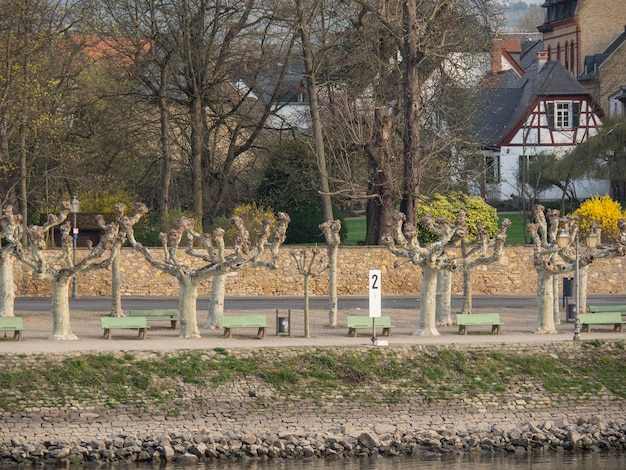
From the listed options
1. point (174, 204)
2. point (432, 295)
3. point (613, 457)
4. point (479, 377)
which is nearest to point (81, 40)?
point (174, 204)

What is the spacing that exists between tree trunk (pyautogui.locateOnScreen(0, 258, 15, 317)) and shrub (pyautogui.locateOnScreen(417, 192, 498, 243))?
65.4 ft

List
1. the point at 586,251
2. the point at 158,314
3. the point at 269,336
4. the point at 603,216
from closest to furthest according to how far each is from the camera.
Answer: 1. the point at 269,336
2. the point at 158,314
3. the point at 586,251
4. the point at 603,216

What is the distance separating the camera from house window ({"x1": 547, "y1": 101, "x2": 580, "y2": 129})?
274 ft

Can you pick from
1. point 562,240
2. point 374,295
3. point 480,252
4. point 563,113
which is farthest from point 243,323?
point 563,113

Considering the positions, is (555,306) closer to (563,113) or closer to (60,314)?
(60,314)

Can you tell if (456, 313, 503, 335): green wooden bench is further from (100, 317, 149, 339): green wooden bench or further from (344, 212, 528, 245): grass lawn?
(344, 212, 528, 245): grass lawn

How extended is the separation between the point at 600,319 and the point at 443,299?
183 inches

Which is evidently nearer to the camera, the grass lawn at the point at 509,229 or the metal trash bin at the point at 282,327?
the metal trash bin at the point at 282,327

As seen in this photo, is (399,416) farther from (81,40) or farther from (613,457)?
(81,40)

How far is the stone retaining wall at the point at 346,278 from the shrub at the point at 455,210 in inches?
129

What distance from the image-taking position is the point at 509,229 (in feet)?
245

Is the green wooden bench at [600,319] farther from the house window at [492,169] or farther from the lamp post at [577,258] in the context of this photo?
the house window at [492,169]

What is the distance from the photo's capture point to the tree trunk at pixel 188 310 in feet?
120

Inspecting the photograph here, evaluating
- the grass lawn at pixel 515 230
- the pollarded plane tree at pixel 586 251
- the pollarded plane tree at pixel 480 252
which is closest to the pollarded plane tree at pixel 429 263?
the pollarded plane tree at pixel 480 252
